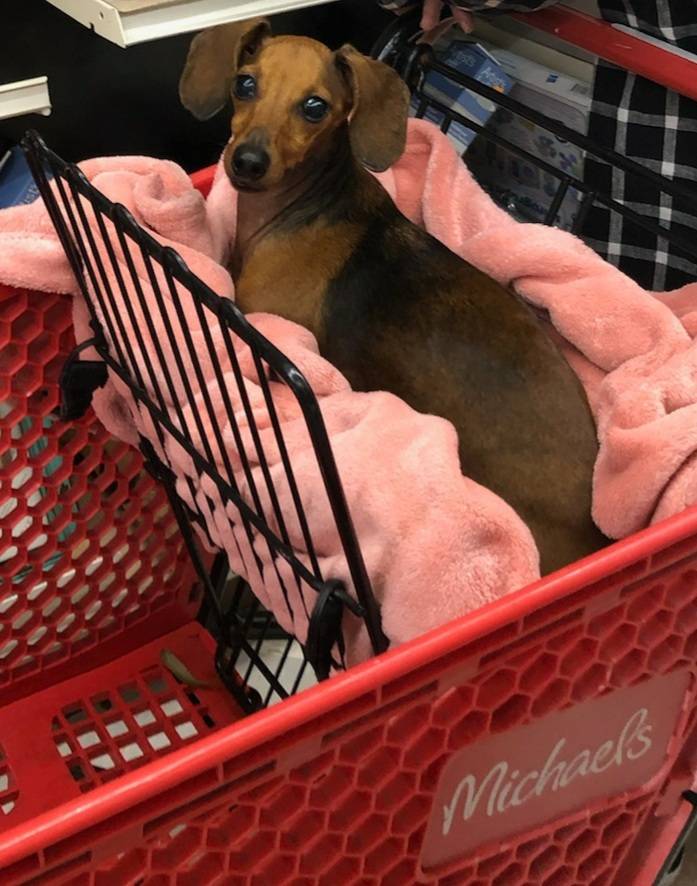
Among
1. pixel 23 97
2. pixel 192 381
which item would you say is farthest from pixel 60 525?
pixel 23 97

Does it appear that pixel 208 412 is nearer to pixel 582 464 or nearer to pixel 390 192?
pixel 582 464

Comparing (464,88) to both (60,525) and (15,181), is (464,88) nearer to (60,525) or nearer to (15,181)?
(15,181)

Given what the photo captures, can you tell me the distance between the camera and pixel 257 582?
795 mm

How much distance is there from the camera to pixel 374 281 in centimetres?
99

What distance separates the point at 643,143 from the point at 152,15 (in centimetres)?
52

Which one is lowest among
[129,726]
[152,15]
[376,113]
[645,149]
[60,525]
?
[129,726]

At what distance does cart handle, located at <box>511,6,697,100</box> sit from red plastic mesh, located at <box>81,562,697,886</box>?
0.54m

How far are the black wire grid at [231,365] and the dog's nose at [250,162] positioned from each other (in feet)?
0.43

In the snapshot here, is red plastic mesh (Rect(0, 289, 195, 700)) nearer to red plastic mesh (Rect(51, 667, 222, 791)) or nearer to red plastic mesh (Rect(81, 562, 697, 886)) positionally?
red plastic mesh (Rect(51, 667, 222, 791))

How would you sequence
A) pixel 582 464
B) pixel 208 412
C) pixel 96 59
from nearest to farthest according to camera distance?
pixel 208 412
pixel 582 464
pixel 96 59

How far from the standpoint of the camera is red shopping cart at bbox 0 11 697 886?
540 millimetres

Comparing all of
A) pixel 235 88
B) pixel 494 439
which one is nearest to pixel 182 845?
pixel 494 439

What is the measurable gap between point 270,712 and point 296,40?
0.69 metres

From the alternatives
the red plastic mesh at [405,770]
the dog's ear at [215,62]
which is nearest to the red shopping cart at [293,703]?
the red plastic mesh at [405,770]
